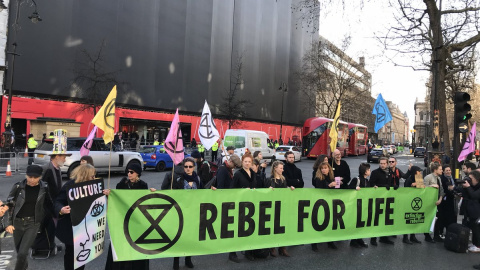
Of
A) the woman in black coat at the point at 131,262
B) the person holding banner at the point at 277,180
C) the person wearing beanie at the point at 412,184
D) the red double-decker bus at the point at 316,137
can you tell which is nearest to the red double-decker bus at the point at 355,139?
the red double-decker bus at the point at 316,137

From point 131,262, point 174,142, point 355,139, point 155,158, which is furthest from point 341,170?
point 355,139

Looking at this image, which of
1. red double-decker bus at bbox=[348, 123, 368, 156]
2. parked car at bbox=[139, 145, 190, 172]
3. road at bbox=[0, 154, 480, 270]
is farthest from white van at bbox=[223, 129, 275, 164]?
red double-decker bus at bbox=[348, 123, 368, 156]

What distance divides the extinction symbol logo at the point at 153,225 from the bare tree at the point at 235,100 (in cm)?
3494

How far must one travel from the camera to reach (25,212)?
4.49m

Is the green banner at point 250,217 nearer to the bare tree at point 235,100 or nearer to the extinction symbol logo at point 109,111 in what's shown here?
the extinction symbol logo at point 109,111

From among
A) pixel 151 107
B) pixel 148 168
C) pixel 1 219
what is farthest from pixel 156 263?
pixel 151 107

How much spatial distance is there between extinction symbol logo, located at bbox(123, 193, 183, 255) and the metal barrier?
14.1 metres

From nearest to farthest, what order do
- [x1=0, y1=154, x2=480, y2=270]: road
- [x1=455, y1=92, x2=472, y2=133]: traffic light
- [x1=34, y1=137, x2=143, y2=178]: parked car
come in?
1. [x1=0, y1=154, x2=480, y2=270]: road
2. [x1=455, y1=92, x2=472, y2=133]: traffic light
3. [x1=34, y1=137, x2=143, y2=178]: parked car

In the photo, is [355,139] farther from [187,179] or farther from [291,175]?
[187,179]

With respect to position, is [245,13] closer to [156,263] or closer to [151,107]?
[151,107]

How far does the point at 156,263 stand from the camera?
571 centimetres

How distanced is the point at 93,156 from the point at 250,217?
36.9ft

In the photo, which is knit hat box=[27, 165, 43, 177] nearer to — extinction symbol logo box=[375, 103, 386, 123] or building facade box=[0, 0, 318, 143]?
extinction symbol logo box=[375, 103, 386, 123]

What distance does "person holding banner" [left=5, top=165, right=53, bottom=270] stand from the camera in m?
4.46
